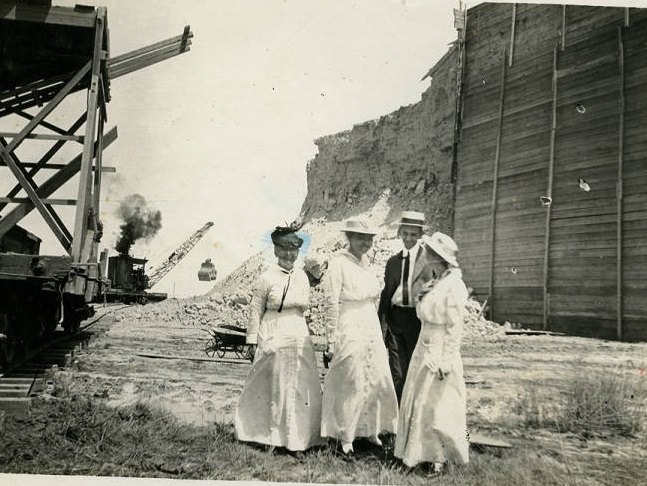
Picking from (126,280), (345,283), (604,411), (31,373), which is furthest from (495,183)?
(126,280)

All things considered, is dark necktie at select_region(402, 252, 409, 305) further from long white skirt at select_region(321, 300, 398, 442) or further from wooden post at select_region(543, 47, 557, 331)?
wooden post at select_region(543, 47, 557, 331)

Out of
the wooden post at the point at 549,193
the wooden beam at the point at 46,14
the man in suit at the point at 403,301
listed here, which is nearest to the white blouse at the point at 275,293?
the man in suit at the point at 403,301

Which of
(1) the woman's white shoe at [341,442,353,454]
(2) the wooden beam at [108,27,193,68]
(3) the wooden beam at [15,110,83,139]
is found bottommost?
(1) the woman's white shoe at [341,442,353,454]

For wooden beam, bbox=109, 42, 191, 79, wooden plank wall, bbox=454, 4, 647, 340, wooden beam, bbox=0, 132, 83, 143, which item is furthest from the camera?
wooden plank wall, bbox=454, 4, 647, 340

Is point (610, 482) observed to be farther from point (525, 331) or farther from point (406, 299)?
point (525, 331)

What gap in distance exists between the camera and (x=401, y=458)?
12.3 ft

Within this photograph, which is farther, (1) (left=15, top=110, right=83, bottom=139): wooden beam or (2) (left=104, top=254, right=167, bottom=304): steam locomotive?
(2) (left=104, top=254, right=167, bottom=304): steam locomotive

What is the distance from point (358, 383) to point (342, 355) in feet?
0.75

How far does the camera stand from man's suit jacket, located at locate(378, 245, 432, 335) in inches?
166

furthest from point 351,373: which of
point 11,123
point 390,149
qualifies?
point 390,149

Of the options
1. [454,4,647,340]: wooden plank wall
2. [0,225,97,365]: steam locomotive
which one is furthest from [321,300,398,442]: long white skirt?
[454,4,647,340]: wooden plank wall

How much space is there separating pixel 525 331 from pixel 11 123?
10.6m

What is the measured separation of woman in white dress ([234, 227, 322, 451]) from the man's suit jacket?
29.2 inches

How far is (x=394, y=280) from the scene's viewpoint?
449cm
